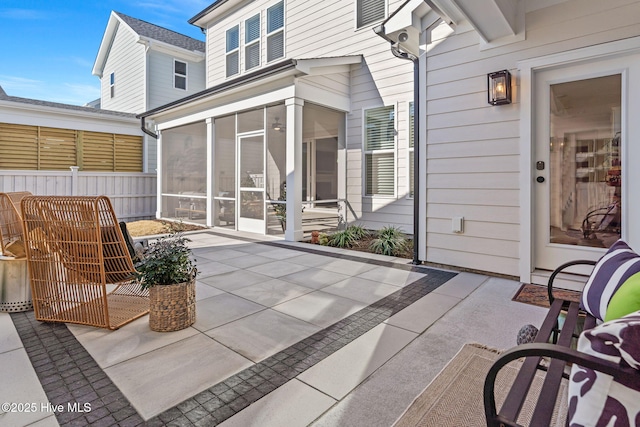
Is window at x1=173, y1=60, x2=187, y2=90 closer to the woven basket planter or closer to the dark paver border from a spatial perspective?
the dark paver border

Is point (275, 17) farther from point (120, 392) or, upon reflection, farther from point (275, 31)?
point (120, 392)

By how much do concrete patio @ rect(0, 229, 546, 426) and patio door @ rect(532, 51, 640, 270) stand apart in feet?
2.44

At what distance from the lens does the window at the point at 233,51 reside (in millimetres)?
10219

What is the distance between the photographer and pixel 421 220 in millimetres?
4566

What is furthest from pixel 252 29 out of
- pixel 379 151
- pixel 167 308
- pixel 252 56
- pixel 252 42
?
pixel 167 308

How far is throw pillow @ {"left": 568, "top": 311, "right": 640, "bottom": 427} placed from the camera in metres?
0.85

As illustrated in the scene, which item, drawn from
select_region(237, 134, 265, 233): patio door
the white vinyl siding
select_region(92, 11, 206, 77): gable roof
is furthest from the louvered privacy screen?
select_region(237, 134, 265, 233): patio door

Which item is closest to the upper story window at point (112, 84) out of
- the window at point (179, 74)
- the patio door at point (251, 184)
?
the window at point (179, 74)

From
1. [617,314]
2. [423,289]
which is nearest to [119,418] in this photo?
[617,314]

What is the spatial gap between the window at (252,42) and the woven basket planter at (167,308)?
28.0 feet

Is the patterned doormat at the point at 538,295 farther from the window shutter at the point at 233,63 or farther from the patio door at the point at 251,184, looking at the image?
the window shutter at the point at 233,63

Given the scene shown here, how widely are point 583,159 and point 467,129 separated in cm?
120

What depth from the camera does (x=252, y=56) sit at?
9.86 meters

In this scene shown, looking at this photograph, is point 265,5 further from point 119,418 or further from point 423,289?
point 119,418
